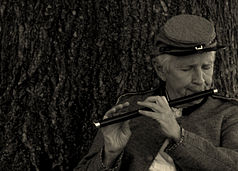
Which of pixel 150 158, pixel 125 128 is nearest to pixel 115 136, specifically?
pixel 125 128

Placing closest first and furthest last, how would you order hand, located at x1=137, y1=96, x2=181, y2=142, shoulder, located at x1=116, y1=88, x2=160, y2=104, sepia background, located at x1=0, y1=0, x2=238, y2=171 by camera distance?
1. hand, located at x1=137, y1=96, x2=181, y2=142
2. shoulder, located at x1=116, y1=88, x2=160, y2=104
3. sepia background, located at x1=0, y1=0, x2=238, y2=171

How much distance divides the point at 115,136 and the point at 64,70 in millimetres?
863

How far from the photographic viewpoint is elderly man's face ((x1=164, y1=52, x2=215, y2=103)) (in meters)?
2.67

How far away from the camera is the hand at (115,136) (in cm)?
265

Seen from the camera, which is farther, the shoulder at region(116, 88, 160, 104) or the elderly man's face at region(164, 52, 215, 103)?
the shoulder at region(116, 88, 160, 104)

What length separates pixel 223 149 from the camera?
249 centimetres

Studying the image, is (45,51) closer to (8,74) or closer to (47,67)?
(47,67)

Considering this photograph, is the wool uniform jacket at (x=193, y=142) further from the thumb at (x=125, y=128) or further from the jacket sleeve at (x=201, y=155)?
the thumb at (x=125, y=128)

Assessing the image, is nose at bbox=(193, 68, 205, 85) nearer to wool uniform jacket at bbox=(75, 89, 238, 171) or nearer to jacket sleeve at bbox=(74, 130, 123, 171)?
wool uniform jacket at bbox=(75, 89, 238, 171)

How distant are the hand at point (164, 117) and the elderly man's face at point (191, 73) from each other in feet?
1.09

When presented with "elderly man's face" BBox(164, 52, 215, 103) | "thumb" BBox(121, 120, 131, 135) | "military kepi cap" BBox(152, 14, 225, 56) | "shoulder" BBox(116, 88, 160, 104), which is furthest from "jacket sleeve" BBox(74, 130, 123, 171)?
"military kepi cap" BBox(152, 14, 225, 56)

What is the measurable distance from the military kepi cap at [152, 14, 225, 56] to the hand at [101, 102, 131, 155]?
0.52 metres

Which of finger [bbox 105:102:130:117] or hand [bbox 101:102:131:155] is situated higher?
finger [bbox 105:102:130:117]

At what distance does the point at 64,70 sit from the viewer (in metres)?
3.31
